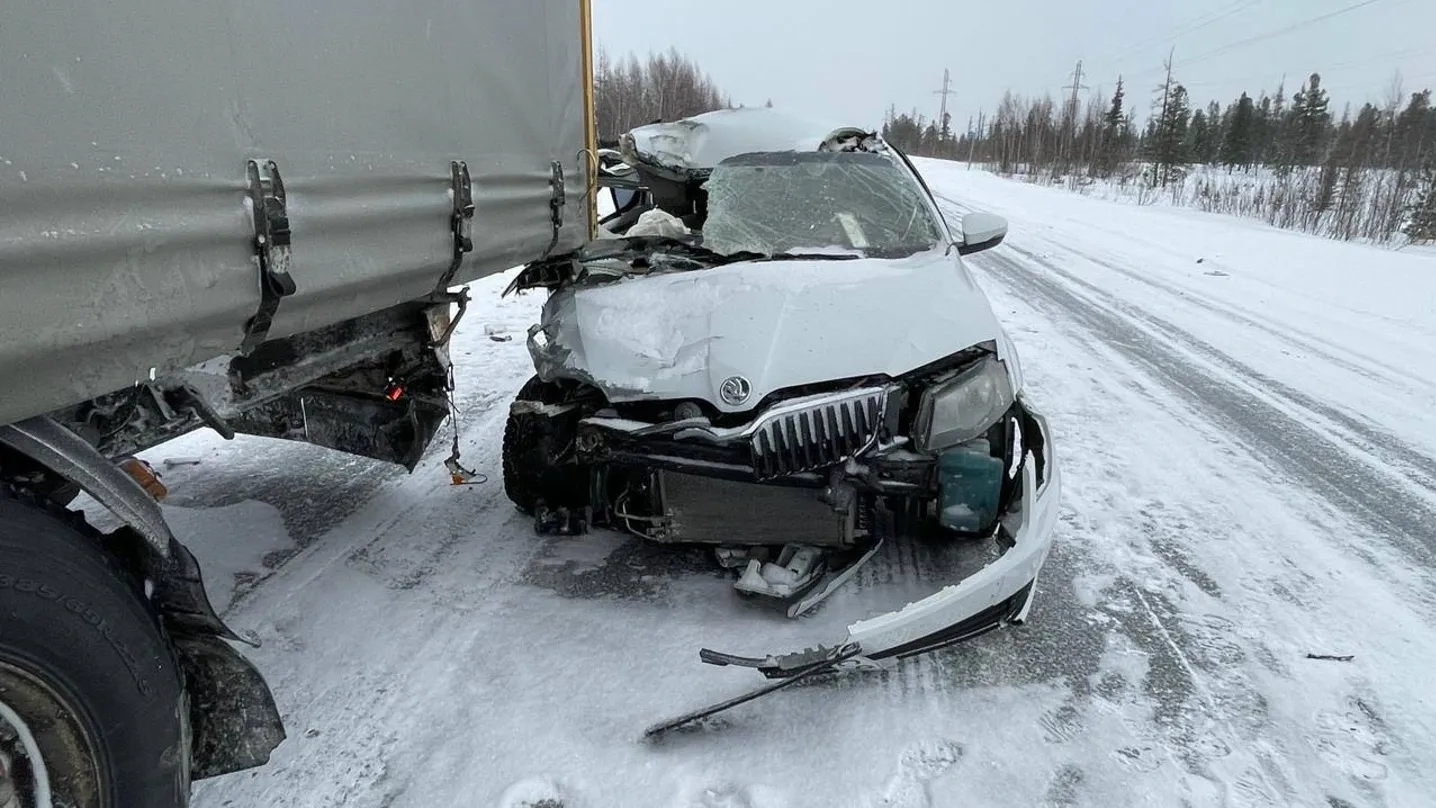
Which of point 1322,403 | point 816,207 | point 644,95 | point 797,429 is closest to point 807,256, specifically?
point 816,207

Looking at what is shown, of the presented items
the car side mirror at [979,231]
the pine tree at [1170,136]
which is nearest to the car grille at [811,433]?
the car side mirror at [979,231]

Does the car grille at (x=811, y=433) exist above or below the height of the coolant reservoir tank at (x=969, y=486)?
above

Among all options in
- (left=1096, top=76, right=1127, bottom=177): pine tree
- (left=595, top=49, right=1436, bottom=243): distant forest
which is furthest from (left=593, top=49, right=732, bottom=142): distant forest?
(left=1096, top=76, right=1127, bottom=177): pine tree

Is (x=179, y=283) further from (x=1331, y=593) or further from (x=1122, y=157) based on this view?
(x=1122, y=157)

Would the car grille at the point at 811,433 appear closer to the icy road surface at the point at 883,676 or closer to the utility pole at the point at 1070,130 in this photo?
the icy road surface at the point at 883,676

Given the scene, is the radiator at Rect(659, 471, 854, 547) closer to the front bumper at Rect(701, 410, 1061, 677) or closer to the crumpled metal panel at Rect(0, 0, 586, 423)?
the front bumper at Rect(701, 410, 1061, 677)

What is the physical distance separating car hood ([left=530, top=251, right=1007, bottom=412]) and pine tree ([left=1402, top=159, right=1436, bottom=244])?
818 inches

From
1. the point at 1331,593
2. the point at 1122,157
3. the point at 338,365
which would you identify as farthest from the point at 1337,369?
the point at 1122,157

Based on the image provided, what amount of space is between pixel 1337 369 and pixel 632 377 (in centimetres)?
671

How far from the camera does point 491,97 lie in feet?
9.70

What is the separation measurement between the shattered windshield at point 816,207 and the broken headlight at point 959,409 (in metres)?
1.05

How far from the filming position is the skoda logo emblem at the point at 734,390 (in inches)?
113

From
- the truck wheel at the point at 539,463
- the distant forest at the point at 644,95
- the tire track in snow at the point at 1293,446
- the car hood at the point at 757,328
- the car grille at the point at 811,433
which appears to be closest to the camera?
the car grille at the point at 811,433

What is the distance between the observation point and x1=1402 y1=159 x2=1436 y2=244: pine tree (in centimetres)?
1823
